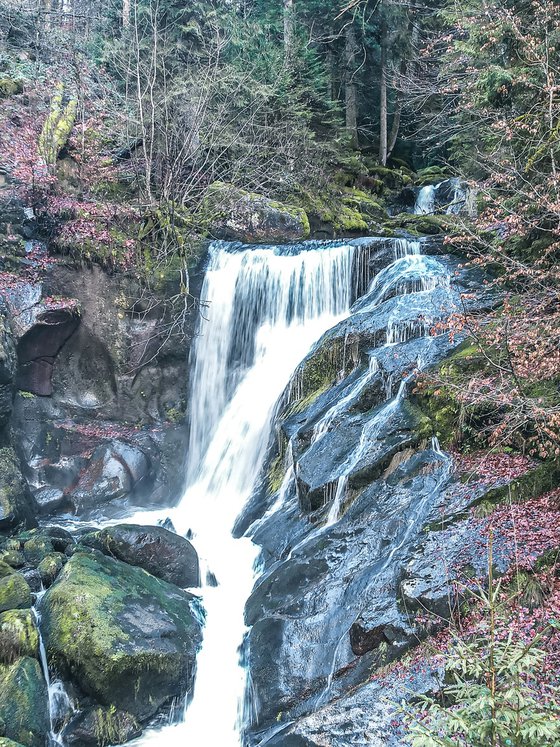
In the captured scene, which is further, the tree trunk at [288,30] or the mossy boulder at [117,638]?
the tree trunk at [288,30]

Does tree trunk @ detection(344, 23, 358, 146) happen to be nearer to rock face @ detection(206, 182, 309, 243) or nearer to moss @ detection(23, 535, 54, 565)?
rock face @ detection(206, 182, 309, 243)

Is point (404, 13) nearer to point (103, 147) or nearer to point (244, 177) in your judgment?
point (244, 177)

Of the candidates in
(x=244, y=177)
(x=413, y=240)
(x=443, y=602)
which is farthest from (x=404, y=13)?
(x=443, y=602)

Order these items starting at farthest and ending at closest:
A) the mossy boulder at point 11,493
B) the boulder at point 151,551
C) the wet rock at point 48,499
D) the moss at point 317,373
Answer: the wet rock at point 48,499 → the moss at point 317,373 → the mossy boulder at point 11,493 → the boulder at point 151,551

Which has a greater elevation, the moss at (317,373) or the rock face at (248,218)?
the rock face at (248,218)

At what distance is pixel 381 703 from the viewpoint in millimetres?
5043

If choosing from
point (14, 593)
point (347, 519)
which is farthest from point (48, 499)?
point (347, 519)

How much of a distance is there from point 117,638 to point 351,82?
22.3m

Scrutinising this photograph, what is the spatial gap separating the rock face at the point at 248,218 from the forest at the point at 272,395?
0.08 meters

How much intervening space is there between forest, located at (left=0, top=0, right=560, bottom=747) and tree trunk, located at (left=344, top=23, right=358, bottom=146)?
0.24 meters

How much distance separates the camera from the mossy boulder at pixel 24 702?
18.6ft

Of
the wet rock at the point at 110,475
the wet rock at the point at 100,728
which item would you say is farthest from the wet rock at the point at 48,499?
the wet rock at the point at 100,728

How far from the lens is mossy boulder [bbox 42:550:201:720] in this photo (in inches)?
245

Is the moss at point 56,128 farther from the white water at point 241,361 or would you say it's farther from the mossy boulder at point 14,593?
the mossy boulder at point 14,593
